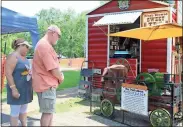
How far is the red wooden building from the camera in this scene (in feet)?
28.5

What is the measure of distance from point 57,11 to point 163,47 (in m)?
50.4

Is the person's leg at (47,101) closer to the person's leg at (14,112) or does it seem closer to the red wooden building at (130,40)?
the person's leg at (14,112)

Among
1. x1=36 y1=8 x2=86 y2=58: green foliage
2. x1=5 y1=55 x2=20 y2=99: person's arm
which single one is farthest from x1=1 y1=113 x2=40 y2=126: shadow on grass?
x1=36 y1=8 x2=86 y2=58: green foliage

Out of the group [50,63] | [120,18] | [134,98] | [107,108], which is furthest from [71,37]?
[50,63]

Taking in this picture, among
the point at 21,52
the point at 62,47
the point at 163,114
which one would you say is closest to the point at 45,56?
the point at 21,52

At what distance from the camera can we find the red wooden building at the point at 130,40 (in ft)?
28.5

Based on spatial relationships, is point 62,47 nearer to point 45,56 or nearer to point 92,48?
point 92,48

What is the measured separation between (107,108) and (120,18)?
3256mm

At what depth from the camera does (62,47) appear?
47.0m

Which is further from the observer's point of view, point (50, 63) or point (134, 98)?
point (134, 98)

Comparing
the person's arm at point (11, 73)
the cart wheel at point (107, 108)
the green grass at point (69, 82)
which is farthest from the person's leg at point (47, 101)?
the green grass at point (69, 82)

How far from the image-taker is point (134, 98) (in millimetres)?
6191

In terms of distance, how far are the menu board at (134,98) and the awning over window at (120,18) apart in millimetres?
2766

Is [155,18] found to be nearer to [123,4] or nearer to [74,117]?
[123,4]
